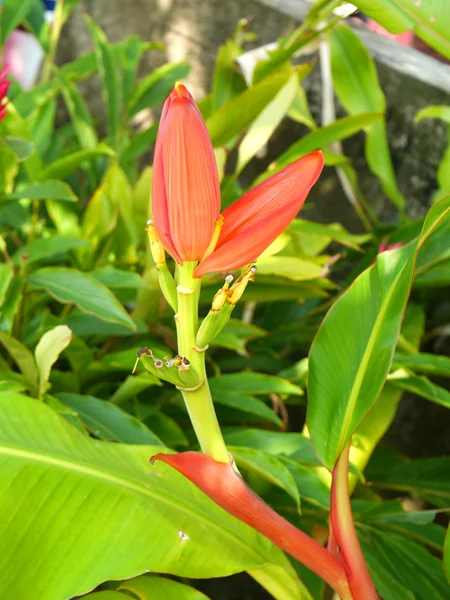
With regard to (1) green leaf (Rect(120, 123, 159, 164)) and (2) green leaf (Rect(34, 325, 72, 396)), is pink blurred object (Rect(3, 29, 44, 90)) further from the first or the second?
(2) green leaf (Rect(34, 325, 72, 396))

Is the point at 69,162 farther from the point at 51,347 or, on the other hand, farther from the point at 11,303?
A: the point at 51,347

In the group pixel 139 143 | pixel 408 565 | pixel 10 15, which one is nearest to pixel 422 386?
pixel 408 565

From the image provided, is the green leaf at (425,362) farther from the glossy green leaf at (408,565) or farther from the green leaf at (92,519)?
the green leaf at (92,519)

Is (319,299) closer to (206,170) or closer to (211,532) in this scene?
(211,532)

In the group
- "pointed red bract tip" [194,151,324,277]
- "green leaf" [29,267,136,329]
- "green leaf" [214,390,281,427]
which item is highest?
"pointed red bract tip" [194,151,324,277]

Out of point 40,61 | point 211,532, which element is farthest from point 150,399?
point 40,61

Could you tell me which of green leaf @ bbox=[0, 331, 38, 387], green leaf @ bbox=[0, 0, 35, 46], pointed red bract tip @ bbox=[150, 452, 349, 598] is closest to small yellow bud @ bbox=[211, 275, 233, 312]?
pointed red bract tip @ bbox=[150, 452, 349, 598]

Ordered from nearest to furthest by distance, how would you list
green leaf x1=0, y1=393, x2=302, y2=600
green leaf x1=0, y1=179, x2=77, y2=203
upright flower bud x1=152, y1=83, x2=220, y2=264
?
1. upright flower bud x1=152, y1=83, x2=220, y2=264
2. green leaf x1=0, y1=393, x2=302, y2=600
3. green leaf x1=0, y1=179, x2=77, y2=203
